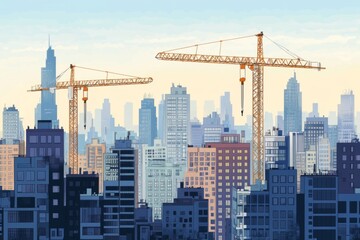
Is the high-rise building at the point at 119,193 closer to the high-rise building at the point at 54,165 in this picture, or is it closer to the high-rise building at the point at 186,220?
the high-rise building at the point at 54,165

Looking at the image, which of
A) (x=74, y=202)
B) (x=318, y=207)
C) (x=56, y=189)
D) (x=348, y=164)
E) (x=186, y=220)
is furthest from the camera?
(x=348, y=164)

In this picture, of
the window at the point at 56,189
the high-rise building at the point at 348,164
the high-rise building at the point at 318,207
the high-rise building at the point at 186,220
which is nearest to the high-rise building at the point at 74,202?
the window at the point at 56,189

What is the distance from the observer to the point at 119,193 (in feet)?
483

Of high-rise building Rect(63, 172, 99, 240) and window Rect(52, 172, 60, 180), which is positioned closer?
window Rect(52, 172, 60, 180)

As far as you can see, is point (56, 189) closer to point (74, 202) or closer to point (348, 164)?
point (74, 202)

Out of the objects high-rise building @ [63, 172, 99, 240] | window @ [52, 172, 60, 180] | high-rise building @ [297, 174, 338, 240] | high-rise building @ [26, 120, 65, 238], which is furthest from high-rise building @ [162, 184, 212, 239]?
window @ [52, 172, 60, 180]

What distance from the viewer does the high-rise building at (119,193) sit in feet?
443

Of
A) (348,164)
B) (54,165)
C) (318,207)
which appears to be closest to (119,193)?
(54,165)

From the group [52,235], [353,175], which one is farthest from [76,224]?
[353,175]

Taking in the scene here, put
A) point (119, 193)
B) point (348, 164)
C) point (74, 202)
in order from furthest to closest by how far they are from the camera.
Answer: point (348, 164) → point (119, 193) → point (74, 202)

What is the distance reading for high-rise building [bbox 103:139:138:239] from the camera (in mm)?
134875

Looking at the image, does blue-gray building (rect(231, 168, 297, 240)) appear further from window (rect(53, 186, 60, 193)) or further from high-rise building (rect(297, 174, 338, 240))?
window (rect(53, 186, 60, 193))

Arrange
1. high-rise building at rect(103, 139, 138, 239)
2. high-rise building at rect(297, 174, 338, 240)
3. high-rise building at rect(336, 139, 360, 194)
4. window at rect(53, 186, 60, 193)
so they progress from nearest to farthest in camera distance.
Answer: window at rect(53, 186, 60, 193)
high-rise building at rect(103, 139, 138, 239)
high-rise building at rect(297, 174, 338, 240)
high-rise building at rect(336, 139, 360, 194)

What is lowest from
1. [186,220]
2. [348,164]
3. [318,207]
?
[186,220]
